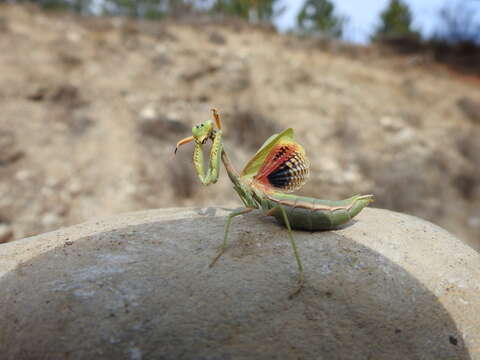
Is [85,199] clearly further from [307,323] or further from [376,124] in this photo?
[376,124]

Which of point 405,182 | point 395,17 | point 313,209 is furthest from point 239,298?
point 395,17

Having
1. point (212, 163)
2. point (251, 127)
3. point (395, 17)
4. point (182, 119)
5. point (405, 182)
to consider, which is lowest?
point (405, 182)

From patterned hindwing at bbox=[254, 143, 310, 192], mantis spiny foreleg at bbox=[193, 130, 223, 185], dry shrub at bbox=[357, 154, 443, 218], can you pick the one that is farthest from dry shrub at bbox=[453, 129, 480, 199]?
mantis spiny foreleg at bbox=[193, 130, 223, 185]

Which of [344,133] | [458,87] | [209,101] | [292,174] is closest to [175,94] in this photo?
[209,101]

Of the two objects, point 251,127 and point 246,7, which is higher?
point 246,7

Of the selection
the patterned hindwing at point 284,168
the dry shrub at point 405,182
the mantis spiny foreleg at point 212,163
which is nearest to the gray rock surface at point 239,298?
the patterned hindwing at point 284,168

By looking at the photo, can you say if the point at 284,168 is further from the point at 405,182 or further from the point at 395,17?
the point at 395,17

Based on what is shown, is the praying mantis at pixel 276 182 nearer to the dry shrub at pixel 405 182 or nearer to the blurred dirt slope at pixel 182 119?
the blurred dirt slope at pixel 182 119

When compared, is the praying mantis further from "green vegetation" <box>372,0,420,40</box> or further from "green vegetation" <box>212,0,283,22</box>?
"green vegetation" <box>372,0,420,40</box>
